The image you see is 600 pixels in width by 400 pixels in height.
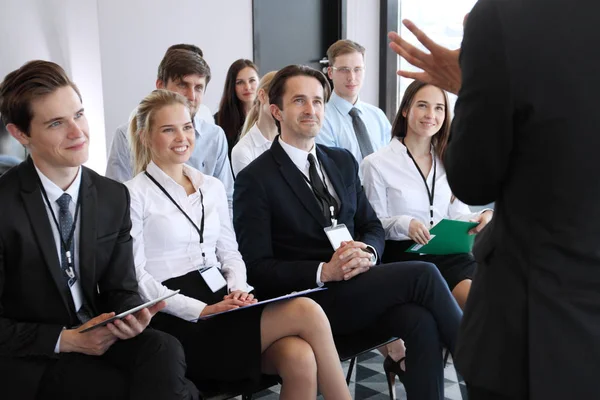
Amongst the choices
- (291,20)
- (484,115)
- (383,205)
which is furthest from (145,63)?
(484,115)

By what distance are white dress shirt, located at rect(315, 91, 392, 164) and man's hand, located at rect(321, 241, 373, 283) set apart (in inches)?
62.5

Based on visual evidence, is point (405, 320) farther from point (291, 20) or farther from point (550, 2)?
point (291, 20)

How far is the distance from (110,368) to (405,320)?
1.07 m

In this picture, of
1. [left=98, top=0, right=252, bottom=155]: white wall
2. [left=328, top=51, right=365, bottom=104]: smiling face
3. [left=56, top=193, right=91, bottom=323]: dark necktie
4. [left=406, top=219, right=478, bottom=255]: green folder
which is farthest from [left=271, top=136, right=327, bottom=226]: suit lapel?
[left=98, top=0, right=252, bottom=155]: white wall

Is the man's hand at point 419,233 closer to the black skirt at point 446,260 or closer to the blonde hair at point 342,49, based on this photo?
the black skirt at point 446,260

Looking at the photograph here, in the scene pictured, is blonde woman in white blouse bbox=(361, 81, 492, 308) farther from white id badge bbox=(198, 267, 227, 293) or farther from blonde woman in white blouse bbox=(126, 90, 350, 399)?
white id badge bbox=(198, 267, 227, 293)

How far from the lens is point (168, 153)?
2.60 meters

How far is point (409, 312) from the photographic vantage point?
2508 millimetres

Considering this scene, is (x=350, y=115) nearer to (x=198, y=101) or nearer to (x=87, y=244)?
(x=198, y=101)

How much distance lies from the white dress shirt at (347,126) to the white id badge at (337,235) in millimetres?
1424

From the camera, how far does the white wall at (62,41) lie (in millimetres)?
3283

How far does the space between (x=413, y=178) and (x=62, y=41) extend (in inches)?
78.2

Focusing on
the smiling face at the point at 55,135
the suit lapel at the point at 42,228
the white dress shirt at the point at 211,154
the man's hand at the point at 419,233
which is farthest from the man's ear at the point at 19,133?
the man's hand at the point at 419,233

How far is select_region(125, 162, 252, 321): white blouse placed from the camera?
7.71ft
